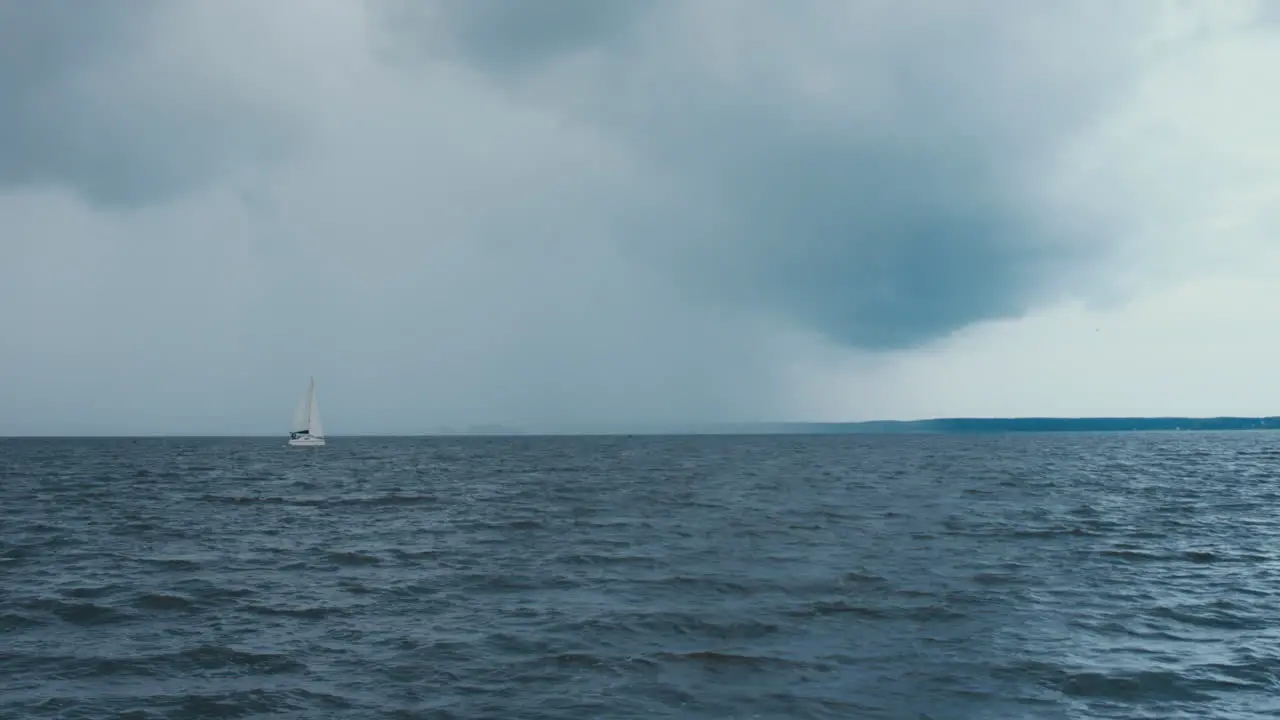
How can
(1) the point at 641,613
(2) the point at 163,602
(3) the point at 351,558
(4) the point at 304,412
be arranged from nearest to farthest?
(1) the point at 641,613 → (2) the point at 163,602 → (3) the point at 351,558 → (4) the point at 304,412

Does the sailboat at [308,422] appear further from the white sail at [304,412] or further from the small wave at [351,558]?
the small wave at [351,558]

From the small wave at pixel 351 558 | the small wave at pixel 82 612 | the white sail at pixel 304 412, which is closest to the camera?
the small wave at pixel 82 612

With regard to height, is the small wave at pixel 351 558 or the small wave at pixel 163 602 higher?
the small wave at pixel 351 558

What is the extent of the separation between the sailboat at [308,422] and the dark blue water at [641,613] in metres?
112

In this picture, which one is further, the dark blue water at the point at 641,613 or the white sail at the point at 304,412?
the white sail at the point at 304,412

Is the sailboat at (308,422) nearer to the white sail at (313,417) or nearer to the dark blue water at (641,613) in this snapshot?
the white sail at (313,417)

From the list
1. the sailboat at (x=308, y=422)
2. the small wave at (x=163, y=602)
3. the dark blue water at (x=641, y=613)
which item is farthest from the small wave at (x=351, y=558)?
the sailboat at (x=308, y=422)

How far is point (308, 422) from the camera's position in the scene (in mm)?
149625

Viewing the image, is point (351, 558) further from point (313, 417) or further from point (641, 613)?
point (313, 417)

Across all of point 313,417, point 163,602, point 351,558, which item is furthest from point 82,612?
point 313,417

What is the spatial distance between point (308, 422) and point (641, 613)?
472 ft

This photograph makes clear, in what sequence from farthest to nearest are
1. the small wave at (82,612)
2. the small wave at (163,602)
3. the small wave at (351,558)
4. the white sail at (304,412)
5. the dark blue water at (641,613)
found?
the white sail at (304,412) → the small wave at (351,558) → the small wave at (163,602) → the small wave at (82,612) → the dark blue water at (641,613)

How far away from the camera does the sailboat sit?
147625 millimetres

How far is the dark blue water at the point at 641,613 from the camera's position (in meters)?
13.6
